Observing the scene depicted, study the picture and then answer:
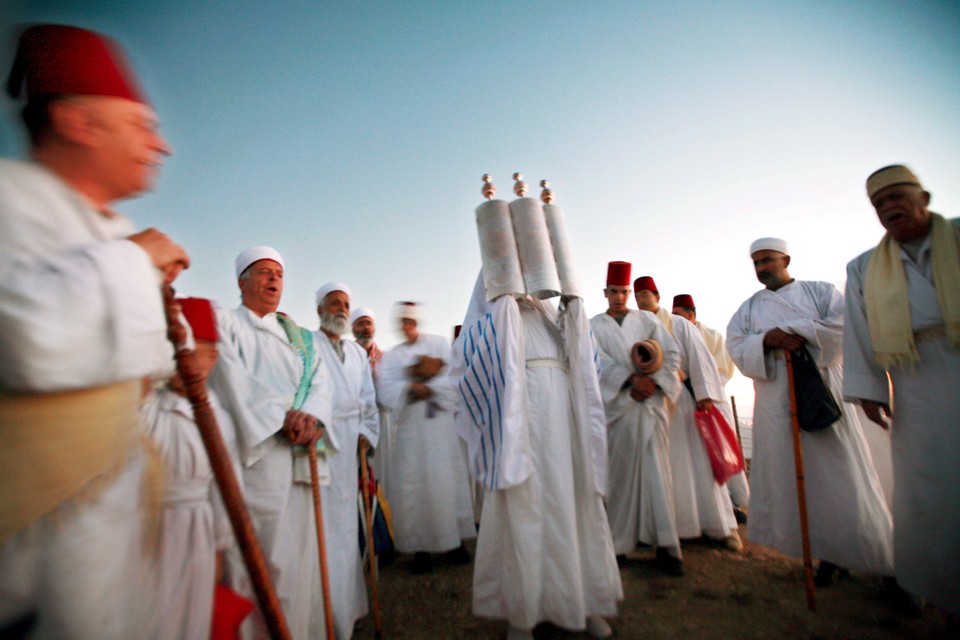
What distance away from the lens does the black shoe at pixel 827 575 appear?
11.6 feet

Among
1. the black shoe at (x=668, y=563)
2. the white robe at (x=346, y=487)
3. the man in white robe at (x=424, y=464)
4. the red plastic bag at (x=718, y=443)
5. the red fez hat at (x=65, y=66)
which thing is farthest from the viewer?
the man in white robe at (x=424, y=464)

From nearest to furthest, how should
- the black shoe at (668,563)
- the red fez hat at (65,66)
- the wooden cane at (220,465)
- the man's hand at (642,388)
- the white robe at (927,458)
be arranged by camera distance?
1. the red fez hat at (65,66)
2. the wooden cane at (220,465)
3. the white robe at (927,458)
4. the black shoe at (668,563)
5. the man's hand at (642,388)

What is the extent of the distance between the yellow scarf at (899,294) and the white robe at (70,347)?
367 centimetres

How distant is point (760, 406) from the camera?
4.09 m

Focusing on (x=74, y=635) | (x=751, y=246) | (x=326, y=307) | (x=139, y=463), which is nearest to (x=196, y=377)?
(x=139, y=463)

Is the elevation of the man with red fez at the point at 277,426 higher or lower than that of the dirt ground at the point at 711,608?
higher

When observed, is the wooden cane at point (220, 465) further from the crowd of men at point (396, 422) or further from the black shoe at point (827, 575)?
the black shoe at point (827, 575)

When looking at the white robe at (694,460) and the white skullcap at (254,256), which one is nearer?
the white skullcap at (254,256)

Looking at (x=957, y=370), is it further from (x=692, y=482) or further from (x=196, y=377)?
(x=196, y=377)

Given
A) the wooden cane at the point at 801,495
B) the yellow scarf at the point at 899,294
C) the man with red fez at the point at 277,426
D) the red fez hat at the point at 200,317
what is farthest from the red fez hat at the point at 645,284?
the red fez hat at the point at 200,317

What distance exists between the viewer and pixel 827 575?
3547 mm

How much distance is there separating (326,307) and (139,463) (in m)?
4.18

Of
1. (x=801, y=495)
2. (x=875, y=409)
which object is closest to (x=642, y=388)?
(x=801, y=495)

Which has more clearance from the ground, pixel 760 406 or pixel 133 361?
pixel 133 361
